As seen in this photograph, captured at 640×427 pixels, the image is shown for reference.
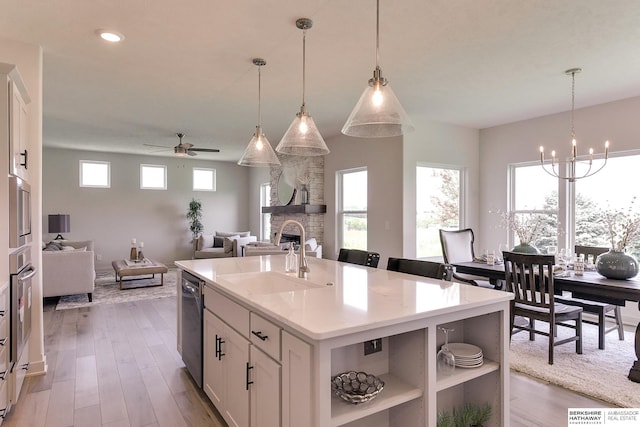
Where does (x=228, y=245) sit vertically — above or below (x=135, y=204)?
below

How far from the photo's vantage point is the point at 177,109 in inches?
190

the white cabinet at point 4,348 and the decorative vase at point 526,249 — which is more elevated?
the decorative vase at point 526,249

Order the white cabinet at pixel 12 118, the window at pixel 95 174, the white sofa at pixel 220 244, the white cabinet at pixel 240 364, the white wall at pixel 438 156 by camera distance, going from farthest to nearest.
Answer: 1. the window at pixel 95 174
2. the white sofa at pixel 220 244
3. the white wall at pixel 438 156
4. the white cabinet at pixel 12 118
5. the white cabinet at pixel 240 364

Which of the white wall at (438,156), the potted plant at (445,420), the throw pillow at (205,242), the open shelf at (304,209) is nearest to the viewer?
the potted plant at (445,420)

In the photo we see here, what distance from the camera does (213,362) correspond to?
2.30 m

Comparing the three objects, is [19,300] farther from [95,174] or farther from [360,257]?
[95,174]

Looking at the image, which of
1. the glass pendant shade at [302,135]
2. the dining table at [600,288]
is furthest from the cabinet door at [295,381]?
the dining table at [600,288]

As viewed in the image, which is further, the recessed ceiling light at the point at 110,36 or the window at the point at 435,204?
the window at the point at 435,204

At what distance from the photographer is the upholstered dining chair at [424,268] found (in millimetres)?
2227

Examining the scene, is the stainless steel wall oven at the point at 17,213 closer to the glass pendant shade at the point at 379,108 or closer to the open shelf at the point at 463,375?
the glass pendant shade at the point at 379,108

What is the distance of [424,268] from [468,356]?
27.2 inches

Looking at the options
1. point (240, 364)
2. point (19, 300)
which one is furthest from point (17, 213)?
point (240, 364)

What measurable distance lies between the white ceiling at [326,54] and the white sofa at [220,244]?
328 centimetres

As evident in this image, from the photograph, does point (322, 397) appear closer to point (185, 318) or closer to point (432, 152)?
point (185, 318)
